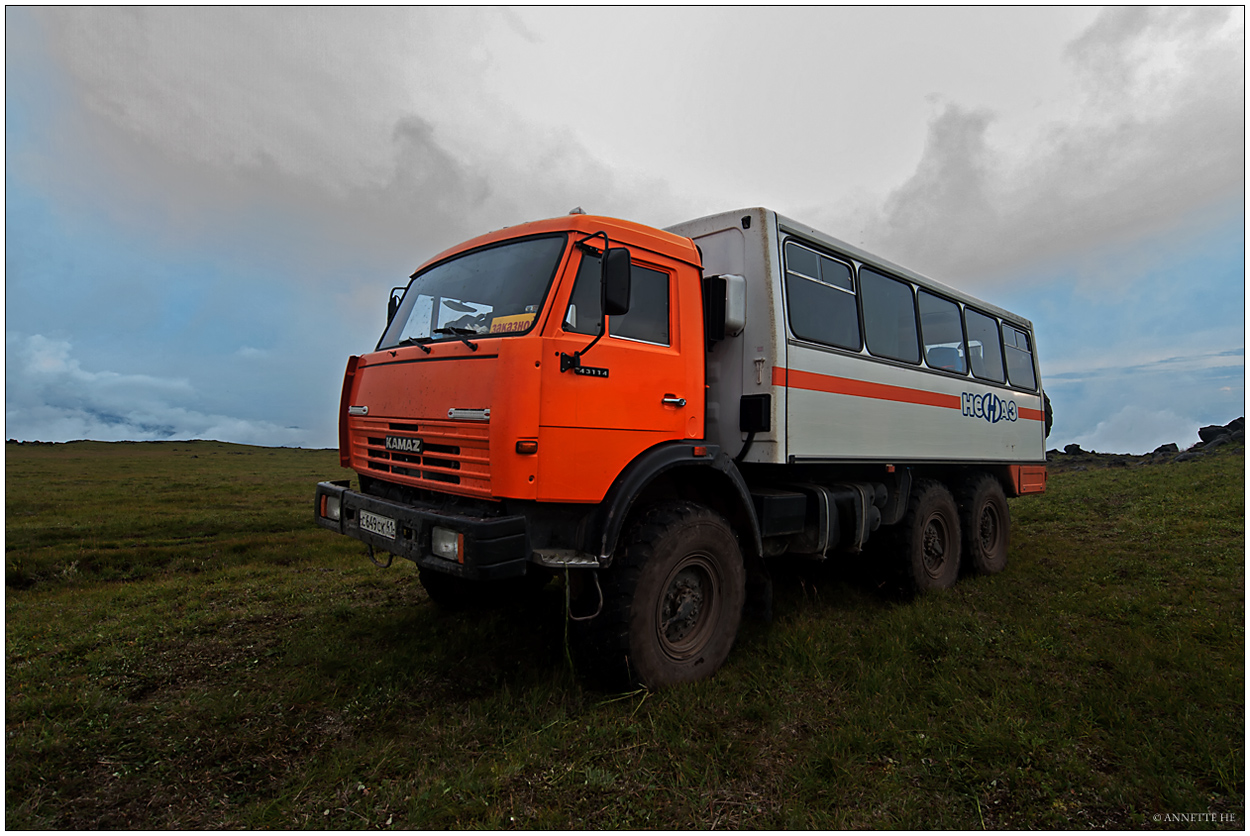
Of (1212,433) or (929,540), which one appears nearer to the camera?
(929,540)

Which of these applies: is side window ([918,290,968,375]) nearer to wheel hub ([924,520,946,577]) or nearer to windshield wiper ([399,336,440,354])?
wheel hub ([924,520,946,577])

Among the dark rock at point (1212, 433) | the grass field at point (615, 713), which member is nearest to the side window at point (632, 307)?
the grass field at point (615, 713)

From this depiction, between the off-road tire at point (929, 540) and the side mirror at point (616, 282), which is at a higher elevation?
the side mirror at point (616, 282)

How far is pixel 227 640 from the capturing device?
5.39 metres

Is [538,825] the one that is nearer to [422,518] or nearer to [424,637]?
[422,518]

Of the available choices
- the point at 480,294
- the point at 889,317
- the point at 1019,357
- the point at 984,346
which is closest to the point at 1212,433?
the point at 1019,357

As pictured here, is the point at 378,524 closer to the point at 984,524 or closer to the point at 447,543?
the point at 447,543

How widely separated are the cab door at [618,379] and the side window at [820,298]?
3.45ft

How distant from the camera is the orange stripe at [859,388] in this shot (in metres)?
5.36

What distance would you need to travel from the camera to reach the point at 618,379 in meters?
4.29

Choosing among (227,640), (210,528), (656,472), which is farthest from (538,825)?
(210,528)

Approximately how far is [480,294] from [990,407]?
7092 mm

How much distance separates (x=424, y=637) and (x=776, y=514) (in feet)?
10.1

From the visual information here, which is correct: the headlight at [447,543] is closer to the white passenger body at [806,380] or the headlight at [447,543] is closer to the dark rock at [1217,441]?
the white passenger body at [806,380]
